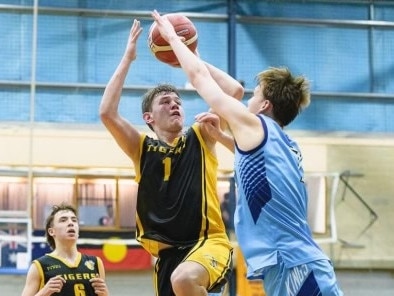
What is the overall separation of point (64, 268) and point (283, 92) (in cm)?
363

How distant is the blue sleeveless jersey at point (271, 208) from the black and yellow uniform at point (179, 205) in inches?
40.2

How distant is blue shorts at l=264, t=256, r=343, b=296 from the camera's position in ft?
11.6

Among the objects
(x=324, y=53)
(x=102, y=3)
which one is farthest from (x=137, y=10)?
(x=324, y=53)

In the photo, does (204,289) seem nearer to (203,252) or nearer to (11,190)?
(203,252)

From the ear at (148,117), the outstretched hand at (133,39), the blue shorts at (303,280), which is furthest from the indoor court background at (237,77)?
the blue shorts at (303,280)

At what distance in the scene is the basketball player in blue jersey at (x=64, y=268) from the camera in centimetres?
675

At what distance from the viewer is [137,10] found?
1277 cm

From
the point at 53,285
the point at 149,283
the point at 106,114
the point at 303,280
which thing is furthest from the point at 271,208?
the point at 149,283

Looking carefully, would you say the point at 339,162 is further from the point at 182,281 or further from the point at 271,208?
the point at 271,208

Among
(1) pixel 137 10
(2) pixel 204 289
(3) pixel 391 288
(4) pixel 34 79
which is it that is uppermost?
(1) pixel 137 10

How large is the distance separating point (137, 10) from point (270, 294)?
31.6 ft

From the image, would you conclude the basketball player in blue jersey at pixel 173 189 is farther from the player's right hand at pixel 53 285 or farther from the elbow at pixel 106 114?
the player's right hand at pixel 53 285

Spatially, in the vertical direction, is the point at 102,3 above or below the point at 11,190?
above

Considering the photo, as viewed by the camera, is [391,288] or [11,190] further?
[391,288]
